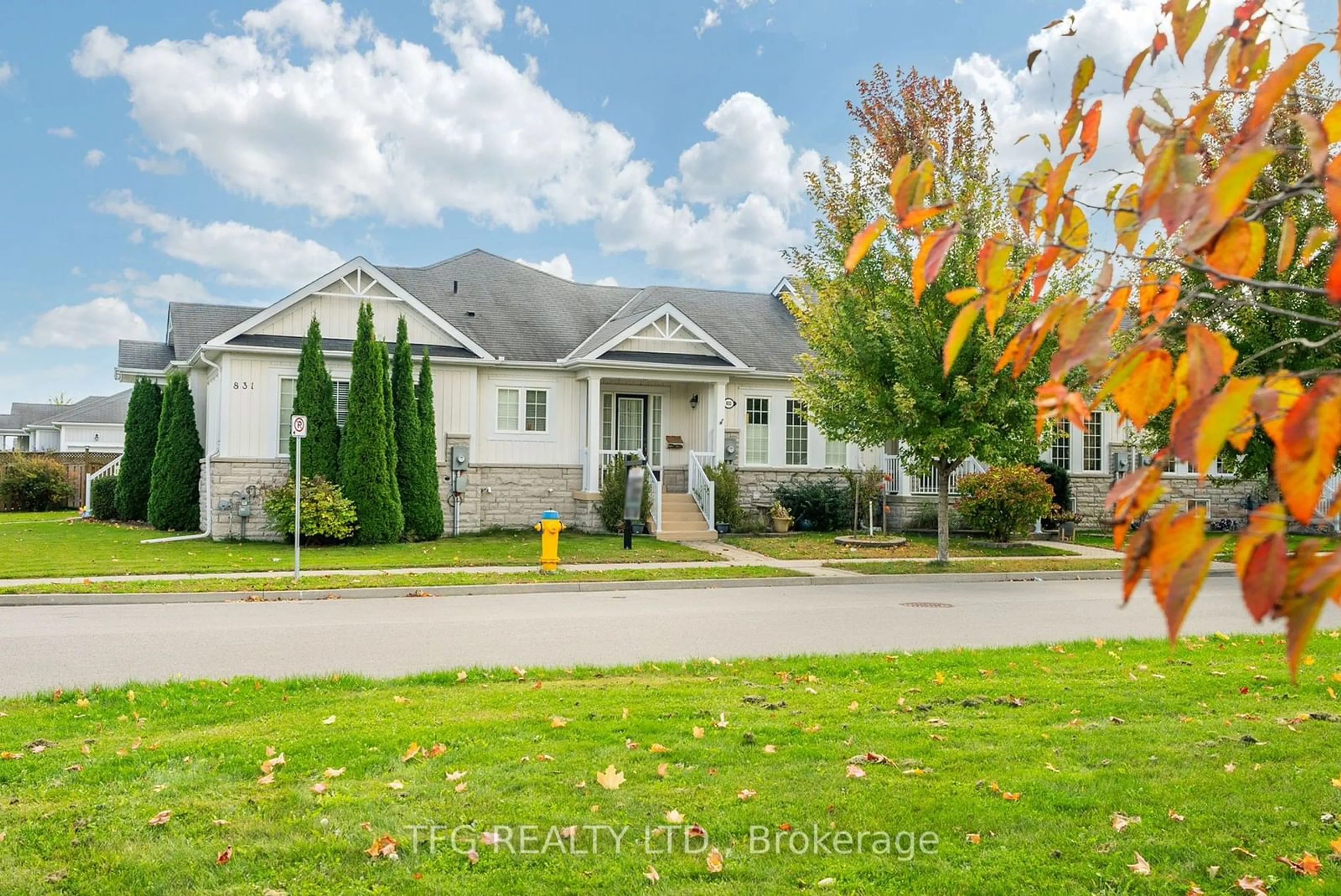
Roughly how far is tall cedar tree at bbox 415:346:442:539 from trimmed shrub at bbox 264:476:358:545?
5.36ft

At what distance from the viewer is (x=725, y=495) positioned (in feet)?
79.9

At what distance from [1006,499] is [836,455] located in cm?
535

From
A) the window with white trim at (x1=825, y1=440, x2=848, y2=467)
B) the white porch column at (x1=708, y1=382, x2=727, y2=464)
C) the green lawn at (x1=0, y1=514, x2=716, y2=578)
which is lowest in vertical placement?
the green lawn at (x1=0, y1=514, x2=716, y2=578)

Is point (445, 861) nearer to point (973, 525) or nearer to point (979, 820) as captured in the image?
point (979, 820)

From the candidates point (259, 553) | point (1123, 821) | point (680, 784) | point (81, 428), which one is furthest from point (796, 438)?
point (81, 428)

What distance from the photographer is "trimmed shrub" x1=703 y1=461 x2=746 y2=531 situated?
24328 millimetres

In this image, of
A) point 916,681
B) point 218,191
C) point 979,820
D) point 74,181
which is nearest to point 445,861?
point 979,820

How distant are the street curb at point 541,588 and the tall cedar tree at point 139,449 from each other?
48.0 feet

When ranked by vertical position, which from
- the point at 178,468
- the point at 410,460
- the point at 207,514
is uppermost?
the point at 410,460

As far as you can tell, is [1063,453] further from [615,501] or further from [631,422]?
[615,501]

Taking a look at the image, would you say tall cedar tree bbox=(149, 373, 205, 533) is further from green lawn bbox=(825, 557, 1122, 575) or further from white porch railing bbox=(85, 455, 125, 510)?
green lawn bbox=(825, 557, 1122, 575)

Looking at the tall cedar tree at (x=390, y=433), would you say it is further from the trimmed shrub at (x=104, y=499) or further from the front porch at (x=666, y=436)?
the trimmed shrub at (x=104, y=499)

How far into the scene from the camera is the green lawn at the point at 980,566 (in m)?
17.8

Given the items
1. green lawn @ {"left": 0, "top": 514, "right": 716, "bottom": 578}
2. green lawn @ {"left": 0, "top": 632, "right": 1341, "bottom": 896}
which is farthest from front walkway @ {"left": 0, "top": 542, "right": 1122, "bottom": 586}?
green lawn @ {"left": 0, "top": 632, "right": 1341, "bottom": 896}
